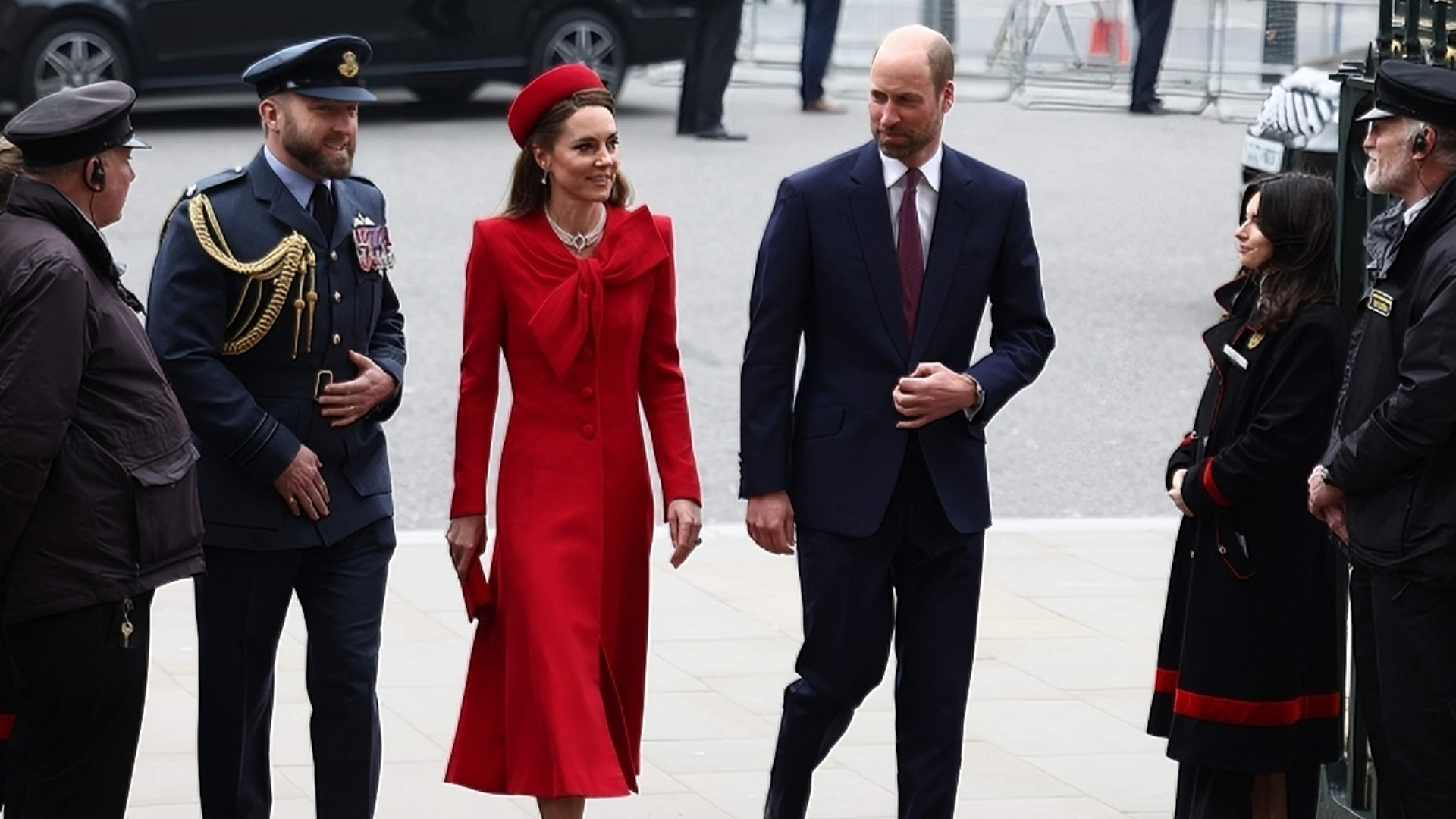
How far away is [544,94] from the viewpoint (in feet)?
18.5

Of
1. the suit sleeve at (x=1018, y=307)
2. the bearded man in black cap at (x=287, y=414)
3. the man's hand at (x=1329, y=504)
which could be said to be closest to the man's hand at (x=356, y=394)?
the bearded man in black cap at (x=287, y=414)

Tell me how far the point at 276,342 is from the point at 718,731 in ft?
7.04

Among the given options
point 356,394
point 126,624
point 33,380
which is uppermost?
point 33,380

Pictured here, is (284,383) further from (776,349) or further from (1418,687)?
(1418,687)

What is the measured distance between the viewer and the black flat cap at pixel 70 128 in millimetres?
4918

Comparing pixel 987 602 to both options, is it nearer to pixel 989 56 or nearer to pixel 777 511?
pixel 777 511

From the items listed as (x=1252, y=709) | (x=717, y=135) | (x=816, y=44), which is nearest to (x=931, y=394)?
(x=1252, y=709)

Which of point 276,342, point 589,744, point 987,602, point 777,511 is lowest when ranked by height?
point 987,602

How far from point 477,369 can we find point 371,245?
0.40 meters

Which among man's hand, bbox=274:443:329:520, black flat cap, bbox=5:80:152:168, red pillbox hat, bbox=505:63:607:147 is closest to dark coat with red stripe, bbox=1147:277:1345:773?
red pillbox hat, bbox=505:63:607:147

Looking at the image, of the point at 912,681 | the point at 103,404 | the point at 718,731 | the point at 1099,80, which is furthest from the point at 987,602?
the point at 1099,80

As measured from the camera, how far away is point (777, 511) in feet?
18.7

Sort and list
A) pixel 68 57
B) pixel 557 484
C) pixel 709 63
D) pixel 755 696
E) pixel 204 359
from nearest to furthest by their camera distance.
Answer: pixel 204 359 < pixel 557 484 < pixel 755 696 < pixel 68 57 < pixel 709 63

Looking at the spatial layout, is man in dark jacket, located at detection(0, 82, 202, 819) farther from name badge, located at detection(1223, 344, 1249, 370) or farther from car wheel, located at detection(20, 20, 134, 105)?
car wheel, located at detection(20, 20, 134, 105)
